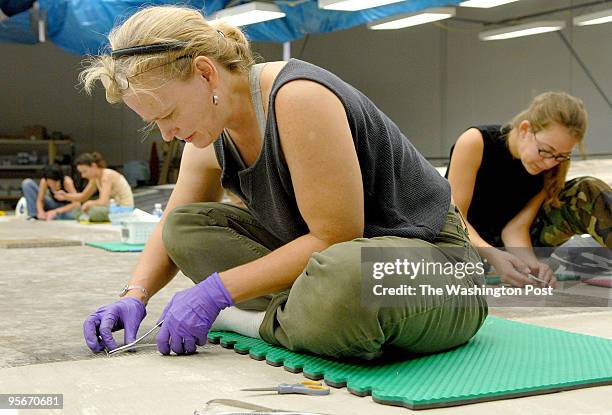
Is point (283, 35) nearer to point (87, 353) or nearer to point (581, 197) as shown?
point (581, 197)

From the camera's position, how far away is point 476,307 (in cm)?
156

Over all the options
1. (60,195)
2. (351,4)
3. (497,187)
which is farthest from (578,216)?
(60,195)

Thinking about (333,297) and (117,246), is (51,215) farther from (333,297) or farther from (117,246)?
(333,297)

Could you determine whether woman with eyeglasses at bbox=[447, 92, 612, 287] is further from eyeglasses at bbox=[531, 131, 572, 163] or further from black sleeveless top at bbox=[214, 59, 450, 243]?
black sleeveless top at bbox=[214, 59, 450, 243]

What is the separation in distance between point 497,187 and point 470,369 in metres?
1.38

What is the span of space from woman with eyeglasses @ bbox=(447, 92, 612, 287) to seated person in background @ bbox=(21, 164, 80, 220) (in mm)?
6183

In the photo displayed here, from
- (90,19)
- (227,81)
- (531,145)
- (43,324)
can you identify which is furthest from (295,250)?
(90,19)

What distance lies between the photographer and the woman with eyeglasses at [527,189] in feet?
8.11

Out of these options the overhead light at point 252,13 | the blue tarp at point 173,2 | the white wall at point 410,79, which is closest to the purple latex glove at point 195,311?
the blue tarp at point 173,2

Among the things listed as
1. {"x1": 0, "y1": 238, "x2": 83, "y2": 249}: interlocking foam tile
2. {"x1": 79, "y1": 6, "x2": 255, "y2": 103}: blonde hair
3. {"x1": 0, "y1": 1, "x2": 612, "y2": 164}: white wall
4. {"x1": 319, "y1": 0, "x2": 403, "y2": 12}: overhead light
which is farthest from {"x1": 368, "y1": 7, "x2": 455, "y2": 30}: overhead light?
{"x1": 79, "y1": 6, "x2": 255, "y2": 103}: blonde hair

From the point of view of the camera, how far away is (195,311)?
1.50 metres

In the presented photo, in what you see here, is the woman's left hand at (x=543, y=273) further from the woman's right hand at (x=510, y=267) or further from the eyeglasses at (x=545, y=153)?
the eyeglasses at (x=545, y=153)

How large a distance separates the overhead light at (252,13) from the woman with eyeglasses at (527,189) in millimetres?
3347

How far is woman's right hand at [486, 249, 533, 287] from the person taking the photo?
258 cm
